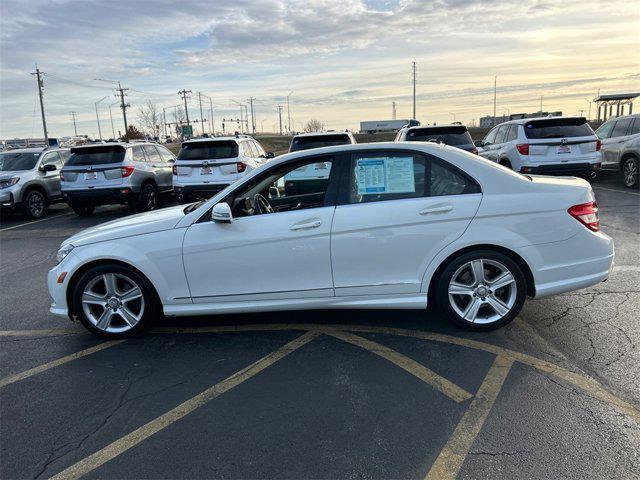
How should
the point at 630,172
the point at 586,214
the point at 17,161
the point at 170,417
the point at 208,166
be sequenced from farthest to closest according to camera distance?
the point at 17,161 → the point at 630,172 → the point at 208,166 → the point at 586,214 → the point at 170,417

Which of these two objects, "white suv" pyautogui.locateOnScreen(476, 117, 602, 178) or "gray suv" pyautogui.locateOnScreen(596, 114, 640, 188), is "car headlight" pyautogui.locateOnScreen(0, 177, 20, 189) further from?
"gray suv" pyautogui.locateOnScreen(596, 114, 640, 188)

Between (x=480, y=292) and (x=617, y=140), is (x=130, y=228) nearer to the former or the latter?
(x=480, y=292)

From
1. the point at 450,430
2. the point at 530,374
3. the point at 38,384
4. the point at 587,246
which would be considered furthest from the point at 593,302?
the point at 38,384

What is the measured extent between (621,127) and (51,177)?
1479 cm

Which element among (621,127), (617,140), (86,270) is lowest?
(86,270)

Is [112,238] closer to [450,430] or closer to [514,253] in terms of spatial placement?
[450,430]

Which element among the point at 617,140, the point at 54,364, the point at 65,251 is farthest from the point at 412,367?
the point at 617,140

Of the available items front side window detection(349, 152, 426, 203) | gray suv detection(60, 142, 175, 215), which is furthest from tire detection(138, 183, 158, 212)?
front side window detection(349, 152, 426, 203)

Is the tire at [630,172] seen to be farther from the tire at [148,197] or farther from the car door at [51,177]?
the car door at [51,177]

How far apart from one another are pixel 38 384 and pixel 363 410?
2.49 meters

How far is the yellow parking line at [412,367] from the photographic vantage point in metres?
3.37

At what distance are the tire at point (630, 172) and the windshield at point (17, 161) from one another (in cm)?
1498

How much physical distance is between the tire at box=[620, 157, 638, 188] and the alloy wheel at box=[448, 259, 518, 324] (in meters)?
9.94

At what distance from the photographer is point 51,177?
13234 mm
